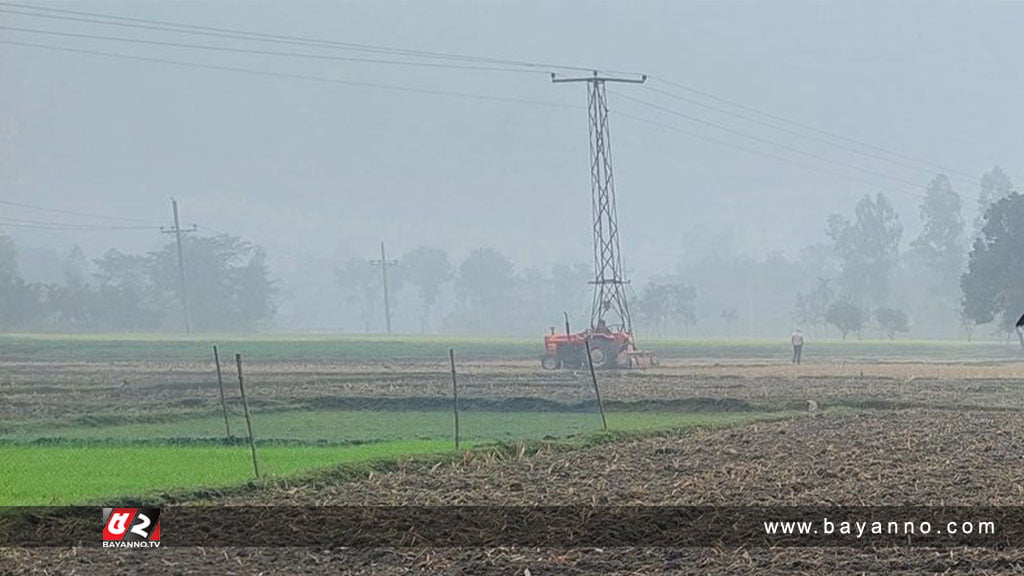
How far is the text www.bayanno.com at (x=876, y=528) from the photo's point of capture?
1015 centimetres

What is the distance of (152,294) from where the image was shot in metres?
94.6

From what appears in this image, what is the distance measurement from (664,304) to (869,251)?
18.7 meters

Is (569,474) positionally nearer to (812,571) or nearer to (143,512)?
(143,512)

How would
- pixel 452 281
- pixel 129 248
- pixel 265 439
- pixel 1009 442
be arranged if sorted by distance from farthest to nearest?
pixel 129 248 → pixel 452 281 → pixel 265 439 → pixel 1009 442

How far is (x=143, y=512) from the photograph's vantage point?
12.5m

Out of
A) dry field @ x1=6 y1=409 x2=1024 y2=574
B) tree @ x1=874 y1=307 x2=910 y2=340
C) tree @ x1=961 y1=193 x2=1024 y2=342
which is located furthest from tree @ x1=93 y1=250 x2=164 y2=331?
dry field @ x1=6 y1=409 x2=1024 y2=574

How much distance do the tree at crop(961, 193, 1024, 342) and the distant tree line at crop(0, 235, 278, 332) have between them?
48.5 meters

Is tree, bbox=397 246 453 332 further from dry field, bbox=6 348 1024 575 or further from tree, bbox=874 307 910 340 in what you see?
dry field, bbox=6 348 1024 575

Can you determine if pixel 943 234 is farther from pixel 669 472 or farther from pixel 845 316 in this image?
pixel 669 472

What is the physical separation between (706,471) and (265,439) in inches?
356

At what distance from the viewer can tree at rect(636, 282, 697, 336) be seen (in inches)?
4181

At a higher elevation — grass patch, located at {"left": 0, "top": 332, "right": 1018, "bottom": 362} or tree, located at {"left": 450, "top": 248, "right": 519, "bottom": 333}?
tree, located at {"left": 450, "top": 248, "right": 519, "bottom": 333}

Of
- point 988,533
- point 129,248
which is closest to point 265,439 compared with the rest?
point 988,533

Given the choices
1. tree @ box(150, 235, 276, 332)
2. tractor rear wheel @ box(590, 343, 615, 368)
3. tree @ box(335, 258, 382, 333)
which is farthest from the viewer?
tree @ box(335, 258, 382, 333)
